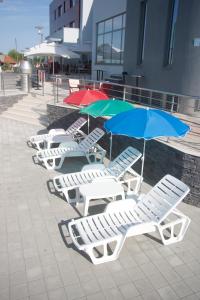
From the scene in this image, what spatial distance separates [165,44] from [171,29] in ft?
1.99

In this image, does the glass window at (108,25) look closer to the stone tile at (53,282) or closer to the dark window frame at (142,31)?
the dark window frame at (142,31)

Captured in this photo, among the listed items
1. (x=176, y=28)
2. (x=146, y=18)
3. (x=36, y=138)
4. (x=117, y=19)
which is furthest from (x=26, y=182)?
(x=117, y=19)

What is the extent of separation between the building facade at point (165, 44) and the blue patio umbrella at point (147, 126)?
5485 mm

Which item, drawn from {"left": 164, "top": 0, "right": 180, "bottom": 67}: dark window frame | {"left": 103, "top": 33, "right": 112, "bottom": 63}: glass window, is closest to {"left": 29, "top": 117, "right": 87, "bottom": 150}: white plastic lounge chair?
{"left": 164, "top": 0, "right": 180, "bottom": 67}: dark window frame

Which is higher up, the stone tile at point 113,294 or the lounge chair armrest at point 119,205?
the lounge chair armrest at point 119,205

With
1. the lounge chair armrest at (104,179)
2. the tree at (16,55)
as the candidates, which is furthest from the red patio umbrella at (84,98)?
the tree at (16,55)

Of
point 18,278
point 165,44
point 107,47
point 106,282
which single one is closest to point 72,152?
point 18,278

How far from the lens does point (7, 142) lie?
10.2 m

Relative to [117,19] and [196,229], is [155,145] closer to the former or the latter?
[196,229]

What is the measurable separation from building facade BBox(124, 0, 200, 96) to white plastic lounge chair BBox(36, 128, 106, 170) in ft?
13.7

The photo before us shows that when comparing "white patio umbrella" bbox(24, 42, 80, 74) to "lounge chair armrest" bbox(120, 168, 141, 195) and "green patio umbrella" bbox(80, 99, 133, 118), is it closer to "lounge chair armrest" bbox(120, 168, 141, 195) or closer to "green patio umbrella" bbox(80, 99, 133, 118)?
"green patio umbrella" bbox(80, 99, 133, 118)

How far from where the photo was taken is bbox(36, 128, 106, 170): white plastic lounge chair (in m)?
8.00

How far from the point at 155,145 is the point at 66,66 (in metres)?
27.9

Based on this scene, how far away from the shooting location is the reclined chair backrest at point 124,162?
21.4 feet
